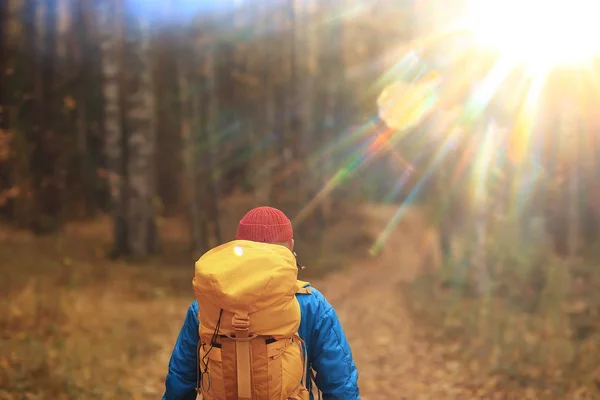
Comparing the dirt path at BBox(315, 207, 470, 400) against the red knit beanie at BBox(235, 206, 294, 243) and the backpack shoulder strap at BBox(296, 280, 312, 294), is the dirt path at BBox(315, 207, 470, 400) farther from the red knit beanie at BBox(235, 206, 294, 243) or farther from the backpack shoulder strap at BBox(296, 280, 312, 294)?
the red knit beanie at BBox(235, 206, 294, 243)

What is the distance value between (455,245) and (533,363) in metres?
3.92

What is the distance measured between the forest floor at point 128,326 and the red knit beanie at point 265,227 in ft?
13.8

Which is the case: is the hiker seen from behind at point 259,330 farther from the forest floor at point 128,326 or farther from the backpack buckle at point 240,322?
the forest floor at point 128,326

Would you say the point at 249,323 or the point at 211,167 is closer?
the point at 249,323

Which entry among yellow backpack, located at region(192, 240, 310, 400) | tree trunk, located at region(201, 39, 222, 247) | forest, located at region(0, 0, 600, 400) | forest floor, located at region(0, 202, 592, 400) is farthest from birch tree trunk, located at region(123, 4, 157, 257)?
yellow backpack, located at region(192, 240, 310, 400)

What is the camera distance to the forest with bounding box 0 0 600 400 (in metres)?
7.34

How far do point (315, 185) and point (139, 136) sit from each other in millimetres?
5230

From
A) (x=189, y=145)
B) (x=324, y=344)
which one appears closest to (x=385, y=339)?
(x=324, y=344)

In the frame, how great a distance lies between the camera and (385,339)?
845 centimetres

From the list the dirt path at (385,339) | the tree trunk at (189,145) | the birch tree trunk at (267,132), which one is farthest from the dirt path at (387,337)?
Answer: the birch tree trunk at (267,132)

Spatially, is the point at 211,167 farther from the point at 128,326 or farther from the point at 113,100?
the point at 128,326

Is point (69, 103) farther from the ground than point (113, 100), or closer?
farther from the ground

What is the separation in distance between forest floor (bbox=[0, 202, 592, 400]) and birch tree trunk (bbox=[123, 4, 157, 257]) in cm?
67

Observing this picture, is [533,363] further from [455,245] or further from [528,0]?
[528,0]
